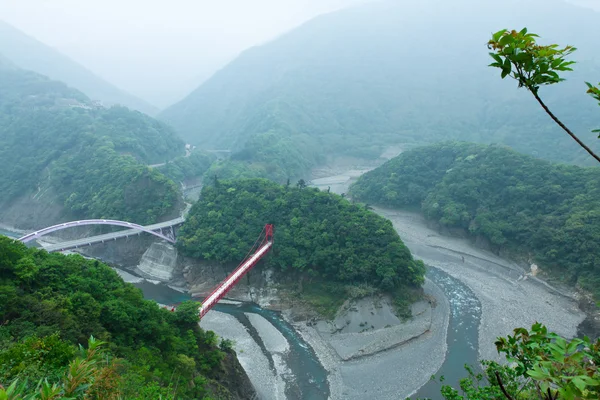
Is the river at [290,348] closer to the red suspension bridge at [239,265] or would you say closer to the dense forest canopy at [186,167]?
the red suspension bridge at [239,265]

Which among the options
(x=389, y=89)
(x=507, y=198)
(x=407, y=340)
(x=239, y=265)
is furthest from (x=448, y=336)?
(x=389, y=89)

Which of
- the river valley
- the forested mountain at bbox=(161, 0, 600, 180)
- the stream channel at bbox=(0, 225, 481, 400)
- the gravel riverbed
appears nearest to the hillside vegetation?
the river valley

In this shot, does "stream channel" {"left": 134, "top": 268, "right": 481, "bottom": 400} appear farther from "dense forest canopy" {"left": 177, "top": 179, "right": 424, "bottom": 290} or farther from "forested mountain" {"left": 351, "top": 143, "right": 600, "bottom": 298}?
"forested mountain" {"left": 351, "top": 143, "right": 600, "bottom": 298}

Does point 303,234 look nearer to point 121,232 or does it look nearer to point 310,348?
point 310,348

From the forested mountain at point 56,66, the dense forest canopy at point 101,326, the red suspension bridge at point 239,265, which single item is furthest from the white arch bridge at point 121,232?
the forested mountain at point 56,66

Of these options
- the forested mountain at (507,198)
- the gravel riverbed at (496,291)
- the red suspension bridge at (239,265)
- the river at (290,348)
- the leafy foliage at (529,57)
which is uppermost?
the leafy foliage at (529,57)

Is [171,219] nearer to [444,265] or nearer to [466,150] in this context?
[444,265]

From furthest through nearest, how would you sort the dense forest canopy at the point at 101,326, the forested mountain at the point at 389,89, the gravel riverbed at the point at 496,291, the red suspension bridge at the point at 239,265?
the forested mountain at the point at 389,89 → the gravel riverbed at the point at 496,291 → the red suspension bridge at the point at 239,265 → the dense forest canopy at the point at 101,326
